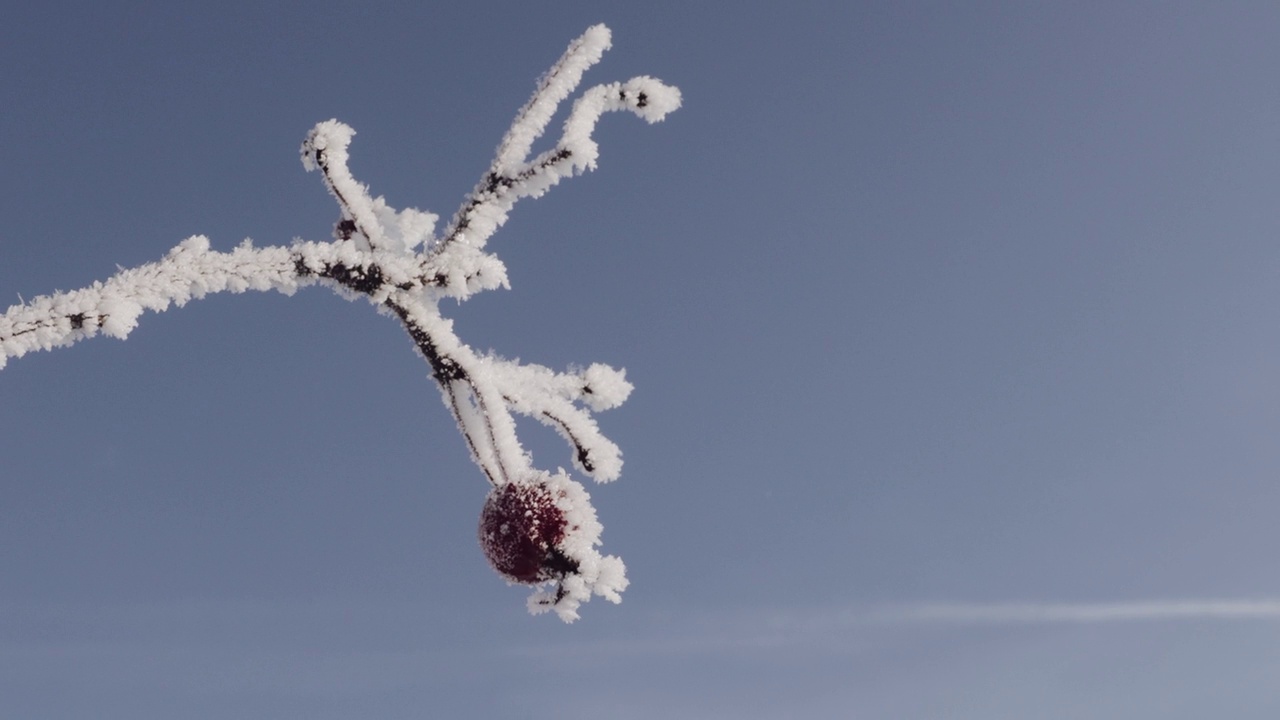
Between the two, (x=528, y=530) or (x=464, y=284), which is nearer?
(x=464, y=284)

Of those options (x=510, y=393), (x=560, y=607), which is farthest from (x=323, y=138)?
(x=560, y=607)

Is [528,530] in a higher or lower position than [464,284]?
lower

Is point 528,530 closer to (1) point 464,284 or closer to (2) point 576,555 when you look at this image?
(2) point 576,555

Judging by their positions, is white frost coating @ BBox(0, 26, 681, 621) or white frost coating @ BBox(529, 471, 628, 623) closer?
white frost coating @ BBox(0, 26, 681, 621)

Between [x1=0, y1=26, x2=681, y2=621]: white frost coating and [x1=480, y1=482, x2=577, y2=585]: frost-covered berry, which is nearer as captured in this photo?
[x1=0, y1=26, x2=681, y2=621]: white frost coating

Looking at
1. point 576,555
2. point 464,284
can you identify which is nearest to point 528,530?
point 576,555
